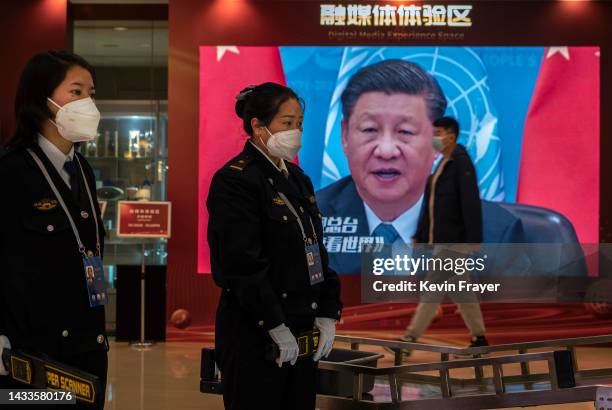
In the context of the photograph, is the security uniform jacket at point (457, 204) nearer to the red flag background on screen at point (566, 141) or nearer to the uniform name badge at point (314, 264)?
the red flag background on screen at point (566, 141)

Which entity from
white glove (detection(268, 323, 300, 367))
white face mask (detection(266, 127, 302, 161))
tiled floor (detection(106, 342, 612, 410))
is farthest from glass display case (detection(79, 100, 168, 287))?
white glove (detection(268, 323, 300, 367))

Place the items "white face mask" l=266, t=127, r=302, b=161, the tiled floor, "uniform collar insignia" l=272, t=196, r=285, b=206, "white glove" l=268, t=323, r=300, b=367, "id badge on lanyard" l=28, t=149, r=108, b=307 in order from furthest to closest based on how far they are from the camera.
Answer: the tiled floor, "white face mask" l=266, t=127, r=302, b=161, "uniform collar insignia" l=272, t=196, r=285, b=206, "white glove" l=268, t=323, r=300, b=367, "id badge on lanyard" l=28, t=149, r=108, b=307

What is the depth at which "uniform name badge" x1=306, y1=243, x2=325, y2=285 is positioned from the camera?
2.56 meters

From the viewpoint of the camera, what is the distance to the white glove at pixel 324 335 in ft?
8.53

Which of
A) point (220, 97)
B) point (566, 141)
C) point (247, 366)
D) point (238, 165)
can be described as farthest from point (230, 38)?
point (247, 366)

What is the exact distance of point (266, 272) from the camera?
2434 millimetres

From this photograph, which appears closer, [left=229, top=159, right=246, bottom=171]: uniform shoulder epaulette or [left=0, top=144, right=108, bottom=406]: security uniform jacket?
[left=0, top=144, right=108, bottom=406]: security uniform jacket

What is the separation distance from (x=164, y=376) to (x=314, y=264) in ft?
11.9

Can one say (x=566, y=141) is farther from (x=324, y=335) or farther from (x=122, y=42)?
(x=324, y=335)

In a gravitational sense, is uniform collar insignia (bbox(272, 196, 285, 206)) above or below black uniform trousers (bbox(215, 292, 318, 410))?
above

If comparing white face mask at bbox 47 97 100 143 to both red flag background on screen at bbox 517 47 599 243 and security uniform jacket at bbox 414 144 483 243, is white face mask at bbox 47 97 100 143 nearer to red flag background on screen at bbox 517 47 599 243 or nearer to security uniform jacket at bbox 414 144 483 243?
security uniform jacket at bbox 414 144 483 243

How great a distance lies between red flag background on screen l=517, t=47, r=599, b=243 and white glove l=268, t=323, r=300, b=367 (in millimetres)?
5532

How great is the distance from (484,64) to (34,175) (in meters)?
6.18

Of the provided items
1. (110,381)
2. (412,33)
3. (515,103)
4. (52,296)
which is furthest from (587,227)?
(52,296)
